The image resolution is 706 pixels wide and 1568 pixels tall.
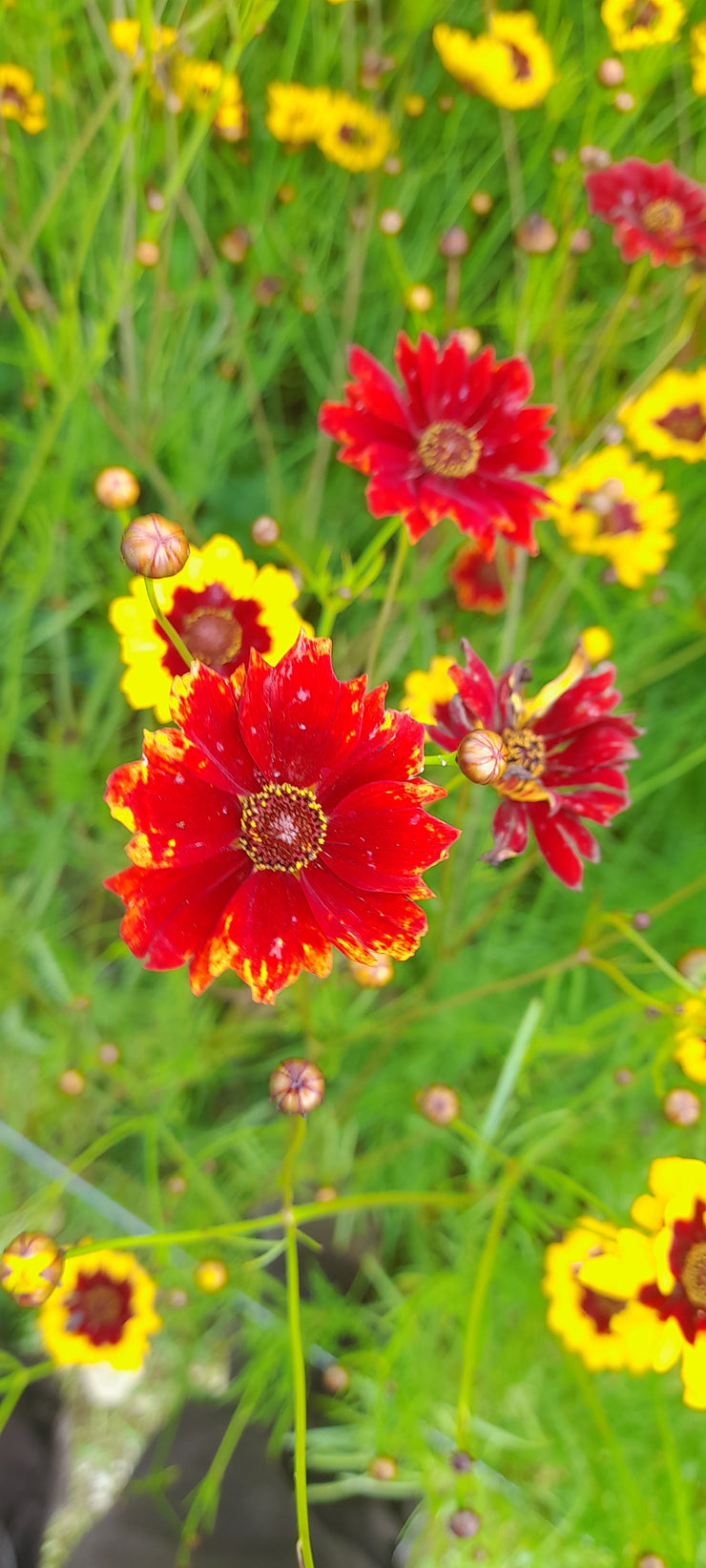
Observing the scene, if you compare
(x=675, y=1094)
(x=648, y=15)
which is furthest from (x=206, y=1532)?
(x=648, y=15)

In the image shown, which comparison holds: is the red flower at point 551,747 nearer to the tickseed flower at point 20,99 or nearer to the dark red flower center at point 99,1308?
the dark red flower center at point 99,1308

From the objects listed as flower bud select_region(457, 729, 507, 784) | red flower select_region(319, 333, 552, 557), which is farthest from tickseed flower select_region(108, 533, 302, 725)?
flower bud select_region(457, 729, 507, 784)

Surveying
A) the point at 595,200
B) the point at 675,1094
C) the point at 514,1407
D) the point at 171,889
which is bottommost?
the point at 514,1407

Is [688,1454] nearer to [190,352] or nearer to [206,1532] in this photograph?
[206,1532]

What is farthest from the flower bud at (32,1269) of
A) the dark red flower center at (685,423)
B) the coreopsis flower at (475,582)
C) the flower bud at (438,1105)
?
the dark red flower center at (685,423)

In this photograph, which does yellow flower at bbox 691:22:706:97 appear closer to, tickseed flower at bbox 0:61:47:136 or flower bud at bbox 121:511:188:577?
tickseed flower at bbox 0:61:47:136

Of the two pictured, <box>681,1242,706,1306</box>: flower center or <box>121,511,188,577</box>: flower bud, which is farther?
<box>681,1242,706,1306</box>: flower center
